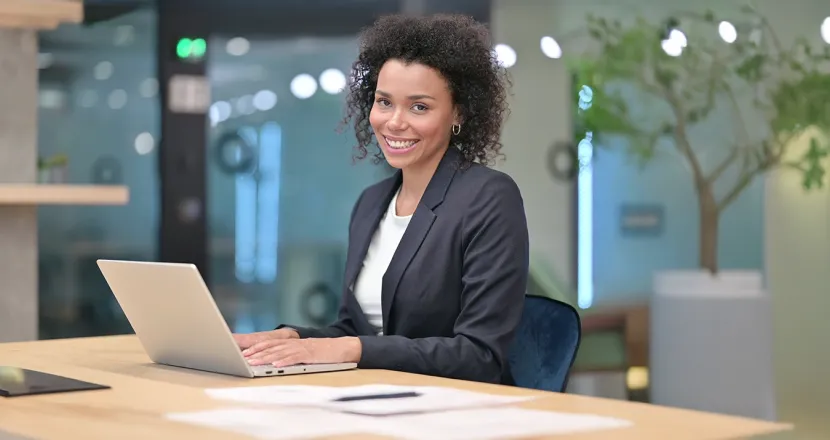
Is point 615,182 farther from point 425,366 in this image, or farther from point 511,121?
point 425,366

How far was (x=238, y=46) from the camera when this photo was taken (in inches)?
204

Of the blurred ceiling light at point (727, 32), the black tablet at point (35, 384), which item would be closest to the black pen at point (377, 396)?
the black tablet at point (35, 384)

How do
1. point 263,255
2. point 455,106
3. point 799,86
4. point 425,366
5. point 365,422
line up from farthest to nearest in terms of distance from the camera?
point 263,255 → point 799,86 → point 455,106 → point 425,366 → point 365,422

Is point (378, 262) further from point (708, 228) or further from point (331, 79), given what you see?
point (331, 79)

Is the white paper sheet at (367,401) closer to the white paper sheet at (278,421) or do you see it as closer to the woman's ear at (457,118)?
the white paper sheet at (278,421)

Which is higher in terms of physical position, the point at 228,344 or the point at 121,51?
the point at 121,51

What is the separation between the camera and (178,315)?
1.82 metres

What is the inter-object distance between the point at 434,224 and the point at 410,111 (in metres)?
0.22

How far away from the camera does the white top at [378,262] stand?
2.26 metres

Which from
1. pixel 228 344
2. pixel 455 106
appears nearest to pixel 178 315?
pixel 228 344

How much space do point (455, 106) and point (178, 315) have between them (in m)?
0.74

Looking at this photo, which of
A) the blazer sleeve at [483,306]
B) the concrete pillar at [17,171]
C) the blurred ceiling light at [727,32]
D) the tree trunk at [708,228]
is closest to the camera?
the blazer sleeve at [483,306]

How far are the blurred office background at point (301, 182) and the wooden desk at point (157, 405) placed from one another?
2.97m

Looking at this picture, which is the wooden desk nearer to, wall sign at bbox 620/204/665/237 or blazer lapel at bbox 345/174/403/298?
blazer lapel at bbox 345/174/403/298
